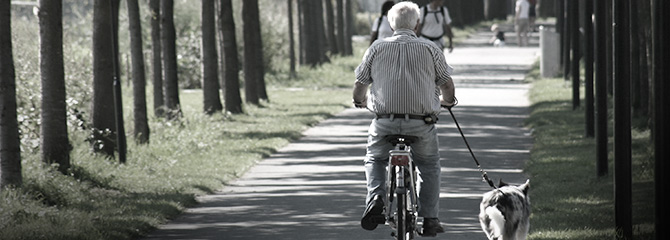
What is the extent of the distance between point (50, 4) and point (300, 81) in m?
22.5

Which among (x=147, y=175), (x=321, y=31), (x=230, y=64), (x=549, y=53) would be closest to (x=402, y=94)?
(x=147, y=175)

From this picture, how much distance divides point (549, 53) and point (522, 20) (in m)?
16.7

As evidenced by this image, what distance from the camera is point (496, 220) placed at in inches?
302

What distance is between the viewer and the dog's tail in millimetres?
7645

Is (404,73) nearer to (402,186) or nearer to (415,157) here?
(415,157)

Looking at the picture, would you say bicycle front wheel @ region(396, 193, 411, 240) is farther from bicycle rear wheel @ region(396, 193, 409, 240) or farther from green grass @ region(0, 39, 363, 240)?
green grass @ region(0, 39, 363, 240)

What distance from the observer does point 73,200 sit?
1201 centimetres

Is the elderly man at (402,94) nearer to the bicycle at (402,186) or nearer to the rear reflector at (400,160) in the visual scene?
the bicycle at (402,186)

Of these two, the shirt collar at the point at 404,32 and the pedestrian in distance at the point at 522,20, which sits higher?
the shirt collar at the point at 404,32

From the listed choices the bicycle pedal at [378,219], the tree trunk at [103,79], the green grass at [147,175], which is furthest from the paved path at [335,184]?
the tree trunk at [103,79]

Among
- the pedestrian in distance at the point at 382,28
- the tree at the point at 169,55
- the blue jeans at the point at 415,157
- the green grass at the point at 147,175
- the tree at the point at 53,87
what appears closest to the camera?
the blue jeans at the point at 415,157

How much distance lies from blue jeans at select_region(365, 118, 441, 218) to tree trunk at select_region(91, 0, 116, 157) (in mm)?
7829

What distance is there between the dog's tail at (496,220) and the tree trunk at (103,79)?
8864mm

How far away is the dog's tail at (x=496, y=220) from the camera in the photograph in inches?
301
